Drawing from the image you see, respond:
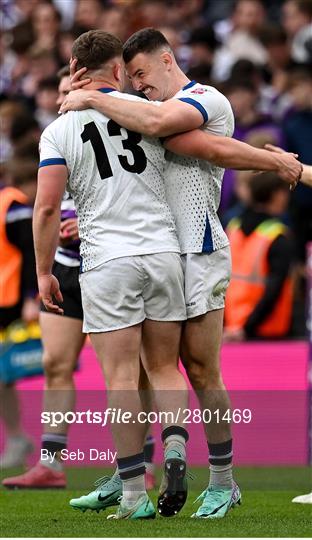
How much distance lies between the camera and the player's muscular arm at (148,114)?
6.25 meters

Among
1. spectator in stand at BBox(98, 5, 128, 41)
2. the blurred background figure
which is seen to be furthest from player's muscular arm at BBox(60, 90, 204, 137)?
spectator in stand at BBox(98, 5, 128, 41)

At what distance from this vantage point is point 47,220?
6352 millimetres

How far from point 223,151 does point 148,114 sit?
431 millimetres

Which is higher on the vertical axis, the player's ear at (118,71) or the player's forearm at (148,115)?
the player's ear at (118,71)

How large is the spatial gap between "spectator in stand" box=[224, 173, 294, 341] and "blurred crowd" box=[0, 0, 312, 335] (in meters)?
0.08

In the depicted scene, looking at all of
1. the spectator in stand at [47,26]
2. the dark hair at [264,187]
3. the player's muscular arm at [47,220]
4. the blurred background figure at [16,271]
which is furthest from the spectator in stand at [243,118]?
the player's muscular arm at [47,220]

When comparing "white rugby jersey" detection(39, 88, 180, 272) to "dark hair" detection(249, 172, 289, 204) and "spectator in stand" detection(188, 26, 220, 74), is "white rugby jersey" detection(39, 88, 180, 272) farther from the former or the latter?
"spectator in stand" detection(188, 26, 220, 74)

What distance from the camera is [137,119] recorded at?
246 inches

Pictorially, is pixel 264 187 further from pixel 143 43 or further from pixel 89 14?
pixel 89 14

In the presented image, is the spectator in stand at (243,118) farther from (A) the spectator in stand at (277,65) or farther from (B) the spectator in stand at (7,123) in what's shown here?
(B) the spectator in stand at (7,123)

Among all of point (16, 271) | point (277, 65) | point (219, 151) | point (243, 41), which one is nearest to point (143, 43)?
point (219, 151)

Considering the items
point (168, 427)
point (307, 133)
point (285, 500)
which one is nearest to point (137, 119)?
point (168, 427)

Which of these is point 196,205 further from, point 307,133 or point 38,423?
point 307,133

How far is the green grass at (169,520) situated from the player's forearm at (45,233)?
1.24 meters
